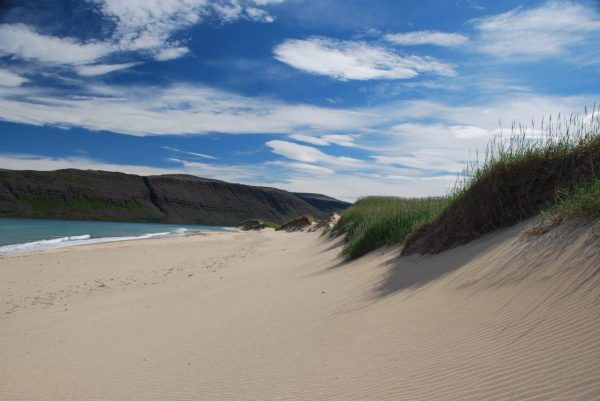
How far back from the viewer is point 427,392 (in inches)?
109

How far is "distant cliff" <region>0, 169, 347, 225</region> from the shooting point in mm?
97312

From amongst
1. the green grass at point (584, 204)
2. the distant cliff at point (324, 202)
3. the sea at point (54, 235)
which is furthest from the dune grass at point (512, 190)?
the distant cliff at point (324, 202)

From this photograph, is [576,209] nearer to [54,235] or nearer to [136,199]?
[54,235]

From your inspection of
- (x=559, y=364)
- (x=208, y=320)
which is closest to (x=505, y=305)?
(x=559, y=364)

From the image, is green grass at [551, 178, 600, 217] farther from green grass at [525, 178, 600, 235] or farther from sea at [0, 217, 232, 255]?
sea at [0, 217, 232, 255]

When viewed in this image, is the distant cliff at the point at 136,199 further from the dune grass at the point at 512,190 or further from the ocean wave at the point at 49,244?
the dune grass at the point at 512,190

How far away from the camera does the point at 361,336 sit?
429 centimetres

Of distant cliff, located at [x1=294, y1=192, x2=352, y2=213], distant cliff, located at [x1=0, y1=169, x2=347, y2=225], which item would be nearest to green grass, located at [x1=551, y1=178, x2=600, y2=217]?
distant cliff, located at [x1=0, y1=169, x2=347, y2=225]

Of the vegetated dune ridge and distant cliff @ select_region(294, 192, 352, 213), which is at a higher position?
distant cliff @ select_region(294, 192, 352, 213)

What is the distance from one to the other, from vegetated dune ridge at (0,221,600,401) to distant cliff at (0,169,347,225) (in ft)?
318

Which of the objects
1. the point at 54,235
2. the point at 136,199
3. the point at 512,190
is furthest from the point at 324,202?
the point at 512,190

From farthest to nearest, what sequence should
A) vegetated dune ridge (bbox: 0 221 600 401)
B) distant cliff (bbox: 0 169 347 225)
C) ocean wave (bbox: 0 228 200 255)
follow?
distant cliff (bbox: 0 169 347 225)
ocean wave (bbox: 0 228 200 255)
vegetated dune ridge (bbox: 0 221 600 401)

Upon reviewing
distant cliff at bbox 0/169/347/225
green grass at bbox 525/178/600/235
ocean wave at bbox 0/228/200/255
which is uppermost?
distant cliff at bbox 0/169/347/225

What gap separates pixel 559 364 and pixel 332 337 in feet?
7.73
